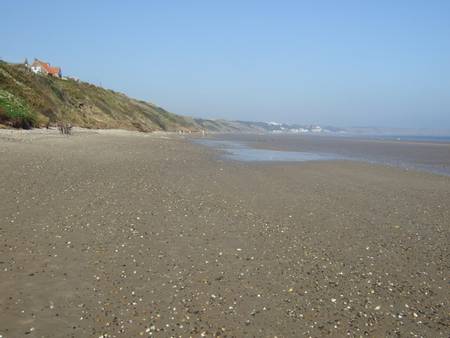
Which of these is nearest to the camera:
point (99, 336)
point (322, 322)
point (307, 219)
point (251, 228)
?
point (99, 336)

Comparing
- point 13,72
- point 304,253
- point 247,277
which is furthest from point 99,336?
point 13,72

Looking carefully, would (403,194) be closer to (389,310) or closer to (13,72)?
(389,310)

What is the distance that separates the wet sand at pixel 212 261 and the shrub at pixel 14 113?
22957 mm

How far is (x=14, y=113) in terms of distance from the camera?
36.0m

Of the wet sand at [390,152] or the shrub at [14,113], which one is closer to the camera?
the wet sand at [390,152]

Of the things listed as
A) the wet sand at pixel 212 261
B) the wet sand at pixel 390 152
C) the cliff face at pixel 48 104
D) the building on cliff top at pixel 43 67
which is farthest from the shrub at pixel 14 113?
the building on cliff top at pixel 43 67

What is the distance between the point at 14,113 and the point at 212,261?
114ft

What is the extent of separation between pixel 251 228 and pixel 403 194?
30.1ft

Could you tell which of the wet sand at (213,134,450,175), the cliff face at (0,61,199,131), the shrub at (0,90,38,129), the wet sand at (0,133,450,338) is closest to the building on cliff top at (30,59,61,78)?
the cliff face at (0,61,199,131)

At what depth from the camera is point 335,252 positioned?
8695 mm

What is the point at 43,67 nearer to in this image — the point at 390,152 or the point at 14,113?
the point at 14,113

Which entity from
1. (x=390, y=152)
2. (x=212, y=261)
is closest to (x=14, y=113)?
(x=212, y=261)

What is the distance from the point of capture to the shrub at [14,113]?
35.1m

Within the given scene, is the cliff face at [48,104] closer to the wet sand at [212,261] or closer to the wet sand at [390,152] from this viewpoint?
the wet sand at [212,261]
